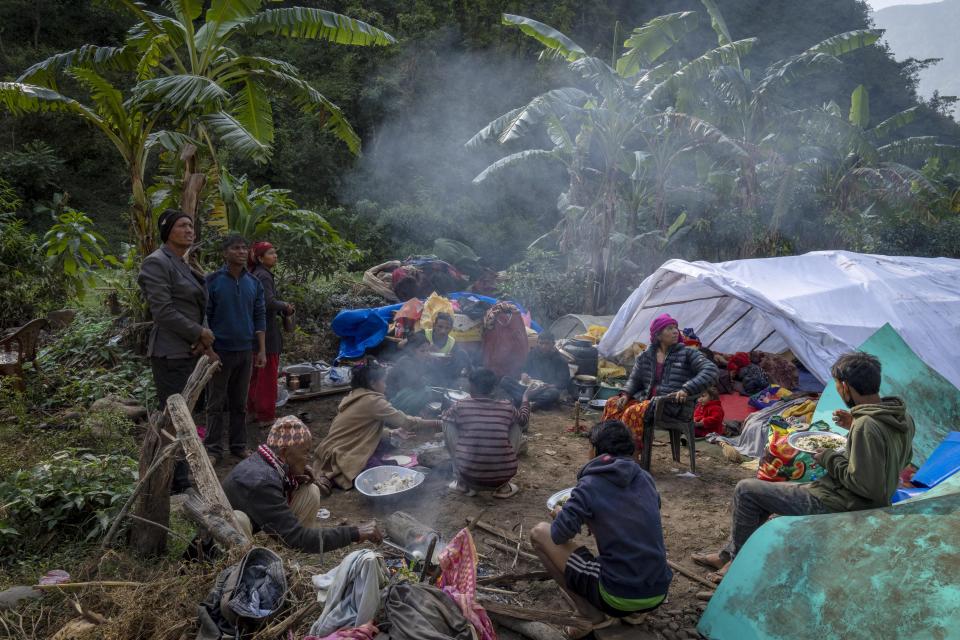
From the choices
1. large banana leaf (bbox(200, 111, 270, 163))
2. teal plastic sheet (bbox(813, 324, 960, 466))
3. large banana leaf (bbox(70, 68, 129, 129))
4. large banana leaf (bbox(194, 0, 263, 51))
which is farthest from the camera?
large banana leaf (bbox(194, 0, 263, 51))

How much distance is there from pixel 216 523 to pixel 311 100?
230 inches

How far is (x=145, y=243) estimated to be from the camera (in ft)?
22.9

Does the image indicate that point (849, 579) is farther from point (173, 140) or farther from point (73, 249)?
point (73, 249)

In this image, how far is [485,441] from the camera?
16.4 feet

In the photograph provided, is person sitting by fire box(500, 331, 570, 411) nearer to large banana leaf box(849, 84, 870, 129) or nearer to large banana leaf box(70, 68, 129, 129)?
large banana leaf box(70, 68, 129, 129)

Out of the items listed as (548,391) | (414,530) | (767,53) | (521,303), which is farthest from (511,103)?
(414,530)

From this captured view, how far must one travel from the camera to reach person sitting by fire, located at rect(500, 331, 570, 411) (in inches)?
310

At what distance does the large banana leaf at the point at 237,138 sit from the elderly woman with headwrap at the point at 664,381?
4.11m

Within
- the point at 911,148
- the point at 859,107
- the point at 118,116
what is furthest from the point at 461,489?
the point at 911,148

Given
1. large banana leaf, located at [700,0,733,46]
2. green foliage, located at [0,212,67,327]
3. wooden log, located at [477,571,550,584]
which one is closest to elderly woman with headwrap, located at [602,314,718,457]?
wooden log, located at [477,571,550,584]

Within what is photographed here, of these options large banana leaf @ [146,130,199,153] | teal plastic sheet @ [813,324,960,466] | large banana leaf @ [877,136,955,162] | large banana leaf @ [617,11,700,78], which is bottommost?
teal plastic sheet @ [813,324,960,466]

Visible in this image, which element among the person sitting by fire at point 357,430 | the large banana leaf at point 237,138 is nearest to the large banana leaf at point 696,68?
the large banana leaf at point 237,138

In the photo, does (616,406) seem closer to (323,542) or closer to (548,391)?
(548,391)

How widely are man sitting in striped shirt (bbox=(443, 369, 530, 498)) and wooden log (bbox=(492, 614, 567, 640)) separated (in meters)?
1.59
